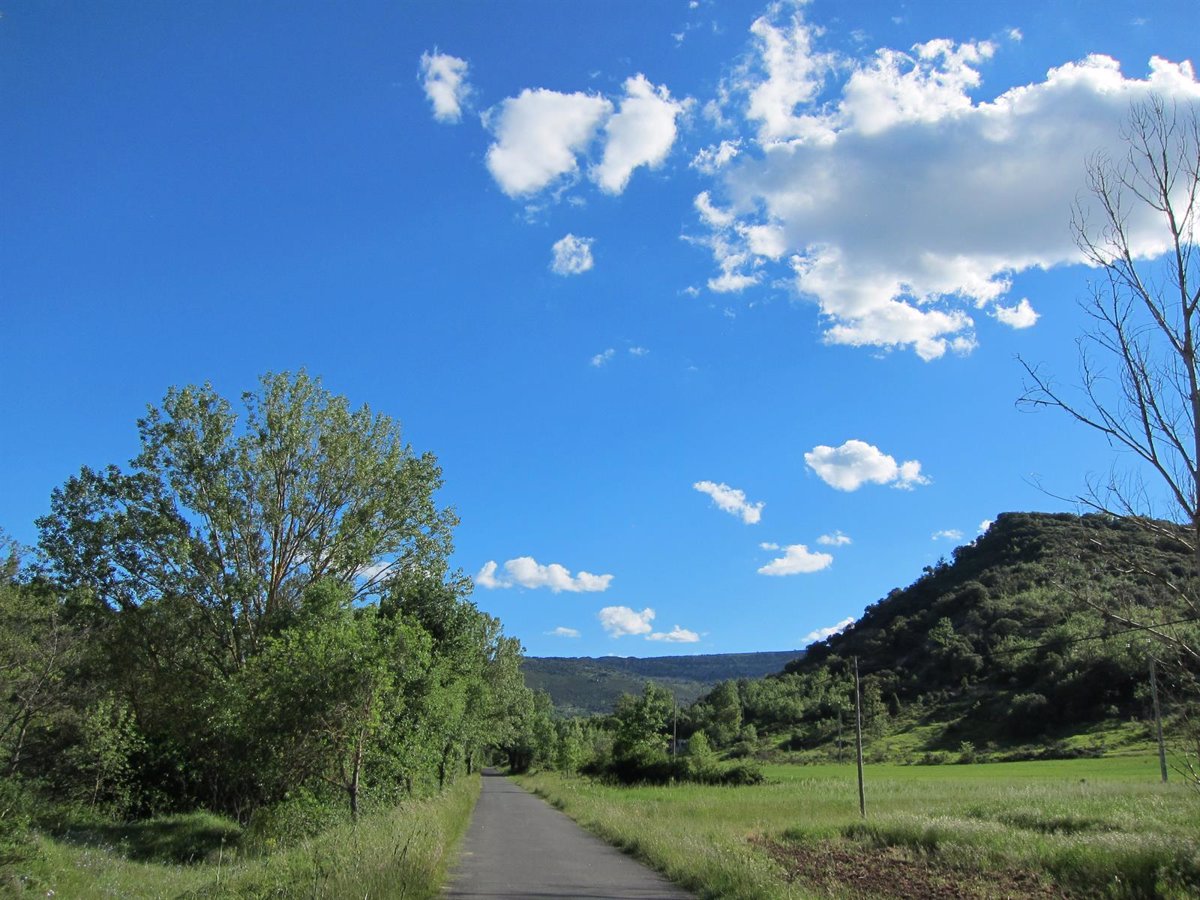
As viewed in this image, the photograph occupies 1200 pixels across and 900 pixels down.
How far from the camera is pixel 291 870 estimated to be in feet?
34.2

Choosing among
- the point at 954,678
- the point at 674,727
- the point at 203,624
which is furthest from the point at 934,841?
the point at 954,678

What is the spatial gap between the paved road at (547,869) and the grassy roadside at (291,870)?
562 millimetres

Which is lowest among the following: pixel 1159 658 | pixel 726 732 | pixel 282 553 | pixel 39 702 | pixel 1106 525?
pixel 726 732

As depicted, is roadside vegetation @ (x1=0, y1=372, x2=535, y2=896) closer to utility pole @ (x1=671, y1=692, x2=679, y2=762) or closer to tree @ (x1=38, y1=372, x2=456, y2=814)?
tree @ (x1=38, y1=372, x2=456, y2=814)

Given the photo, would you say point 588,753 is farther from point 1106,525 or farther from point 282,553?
point 1106,525

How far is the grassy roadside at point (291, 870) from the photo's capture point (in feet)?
32.1

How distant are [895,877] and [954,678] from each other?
92.1 meters

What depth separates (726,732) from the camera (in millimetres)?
105125

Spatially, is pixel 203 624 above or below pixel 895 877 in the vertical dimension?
above

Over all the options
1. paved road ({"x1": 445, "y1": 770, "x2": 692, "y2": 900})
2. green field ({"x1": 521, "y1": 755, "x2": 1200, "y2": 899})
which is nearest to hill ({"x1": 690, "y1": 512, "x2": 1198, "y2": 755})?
green field ({"x1": 521, "y1": 755, "x2": 1200, "y2": 899})

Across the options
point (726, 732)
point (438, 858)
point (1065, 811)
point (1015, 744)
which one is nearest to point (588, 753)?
point (726, 732)

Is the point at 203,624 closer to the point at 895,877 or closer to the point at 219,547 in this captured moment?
the point at 219,547

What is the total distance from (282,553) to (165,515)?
12.7 ft

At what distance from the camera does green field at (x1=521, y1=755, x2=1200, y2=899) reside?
1289 cm
